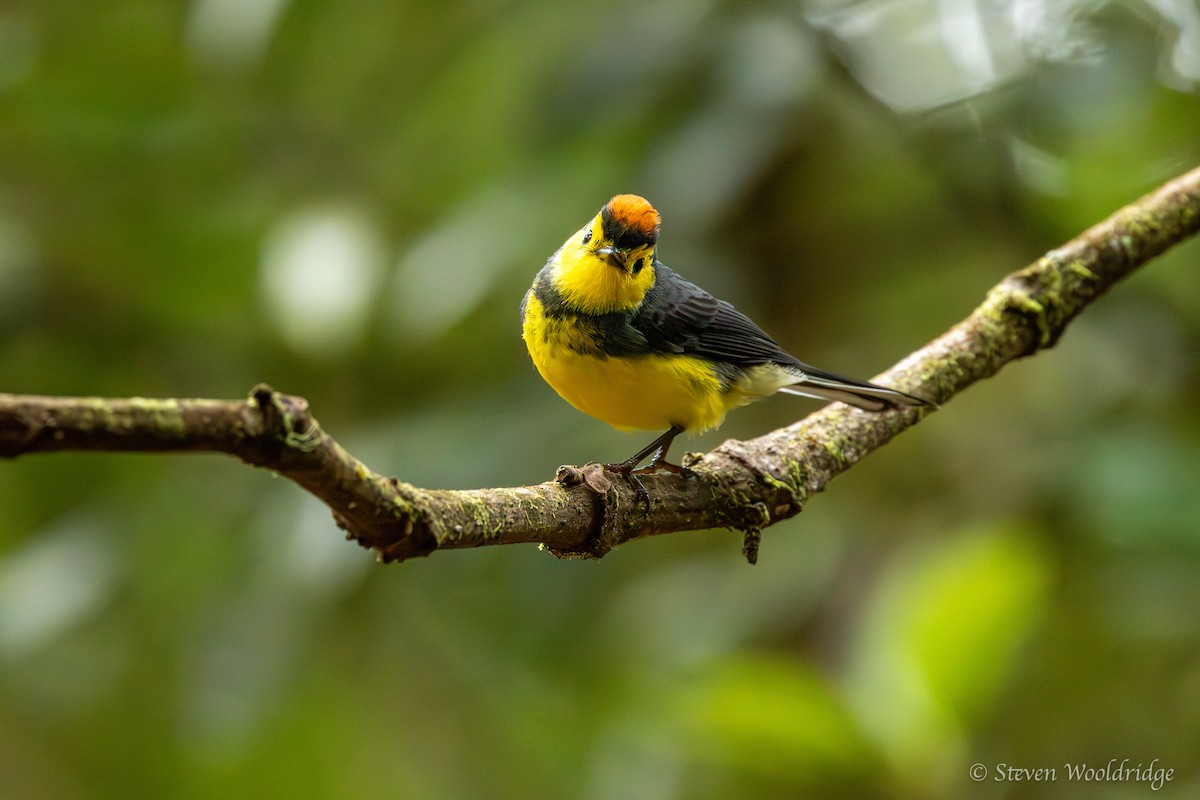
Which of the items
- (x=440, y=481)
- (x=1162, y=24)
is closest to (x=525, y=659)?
(x=440, y=481)

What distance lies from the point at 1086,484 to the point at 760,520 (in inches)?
63.8

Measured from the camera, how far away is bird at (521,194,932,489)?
3.25 meters

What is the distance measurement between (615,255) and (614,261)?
23 millimetres

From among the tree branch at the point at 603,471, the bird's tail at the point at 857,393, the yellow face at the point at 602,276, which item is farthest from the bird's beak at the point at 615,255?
the tree branch at the point at 603,471

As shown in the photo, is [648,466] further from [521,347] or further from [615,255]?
[521,347]

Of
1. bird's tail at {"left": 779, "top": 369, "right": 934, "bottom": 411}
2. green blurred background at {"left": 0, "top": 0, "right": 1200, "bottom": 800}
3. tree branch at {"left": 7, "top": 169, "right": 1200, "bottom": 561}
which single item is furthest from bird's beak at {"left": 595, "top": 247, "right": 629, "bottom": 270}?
tree branch at {"left": 7, "top": 169, "right": 1200, "bottom": 561}

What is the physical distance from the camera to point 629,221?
3.40 m

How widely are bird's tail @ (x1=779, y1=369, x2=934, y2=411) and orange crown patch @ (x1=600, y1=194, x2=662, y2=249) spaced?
2.28 ft

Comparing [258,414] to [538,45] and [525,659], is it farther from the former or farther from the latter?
[538,45]

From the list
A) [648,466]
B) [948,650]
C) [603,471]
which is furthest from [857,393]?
[603,471]

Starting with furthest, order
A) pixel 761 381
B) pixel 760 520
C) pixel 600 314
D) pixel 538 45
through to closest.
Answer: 1. pixel 538 45
2. pixel 761 381
3. pixel 600 314
4. pixel 760 520

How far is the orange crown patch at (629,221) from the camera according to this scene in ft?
11.1

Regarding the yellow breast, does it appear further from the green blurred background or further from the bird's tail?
the green blurred background

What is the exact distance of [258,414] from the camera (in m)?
1.29
